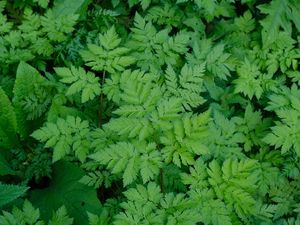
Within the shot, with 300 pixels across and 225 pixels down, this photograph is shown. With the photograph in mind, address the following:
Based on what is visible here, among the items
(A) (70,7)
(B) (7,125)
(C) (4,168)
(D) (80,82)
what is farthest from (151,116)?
(A) (70,7)

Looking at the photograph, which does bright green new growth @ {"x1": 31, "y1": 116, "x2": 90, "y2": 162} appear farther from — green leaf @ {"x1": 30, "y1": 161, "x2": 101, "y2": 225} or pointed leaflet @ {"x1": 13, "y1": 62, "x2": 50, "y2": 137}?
pointed leaflet @ {"x1": 13, "y1": 62, "x2": 50, "y2": 137}

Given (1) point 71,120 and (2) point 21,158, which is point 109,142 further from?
(2) point 21,158

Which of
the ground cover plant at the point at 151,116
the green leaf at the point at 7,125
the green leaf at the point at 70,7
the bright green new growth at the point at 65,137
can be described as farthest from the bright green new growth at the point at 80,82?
the green leaf at the point at 70,7

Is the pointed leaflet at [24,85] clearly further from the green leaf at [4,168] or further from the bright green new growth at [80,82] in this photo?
the bright green new growth at [80,82]

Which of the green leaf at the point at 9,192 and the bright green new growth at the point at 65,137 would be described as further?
the bright green new growth at the point at 65,137

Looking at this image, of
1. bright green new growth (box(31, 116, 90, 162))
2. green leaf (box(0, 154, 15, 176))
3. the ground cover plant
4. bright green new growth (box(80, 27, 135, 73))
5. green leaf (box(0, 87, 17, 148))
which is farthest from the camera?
green leaf (box(0, 87, 17, 148))

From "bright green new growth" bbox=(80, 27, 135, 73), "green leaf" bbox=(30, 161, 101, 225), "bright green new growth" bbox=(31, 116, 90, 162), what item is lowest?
"green leaf" bbox=(30, 161, 101, 225)

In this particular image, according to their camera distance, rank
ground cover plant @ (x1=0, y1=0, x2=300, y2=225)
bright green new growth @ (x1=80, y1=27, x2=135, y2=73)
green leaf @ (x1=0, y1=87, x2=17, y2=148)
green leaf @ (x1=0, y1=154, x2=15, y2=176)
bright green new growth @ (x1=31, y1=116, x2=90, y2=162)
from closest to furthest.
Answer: ground cover plant @ (x1=0, y1=0, x2=300, y2=225) → bright green new growth @ (x1=31, y1=116, x2=90, y2=162) → bright green new growth @ (x1=80, y1=27, x2=135, y2=73) → green leaf @ (x1=0, y1=154, x2=15, y2=176) → green leaf @ (x1=0, y1=87, x2=17, y2=148)

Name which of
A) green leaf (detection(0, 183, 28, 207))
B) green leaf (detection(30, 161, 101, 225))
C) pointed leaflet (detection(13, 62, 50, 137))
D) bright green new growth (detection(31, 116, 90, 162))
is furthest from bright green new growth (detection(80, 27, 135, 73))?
green leaf (detection(0, 183, 28, 207))
